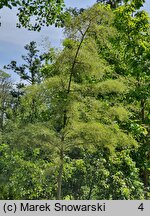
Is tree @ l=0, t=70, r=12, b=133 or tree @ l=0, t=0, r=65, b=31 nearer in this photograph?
tree @ l=0, t=0, r=65, b=31

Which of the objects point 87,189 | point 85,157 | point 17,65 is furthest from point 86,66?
point 17,65

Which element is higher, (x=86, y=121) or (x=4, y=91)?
(x=4, y=91)

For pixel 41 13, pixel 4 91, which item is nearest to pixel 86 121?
pixel 41 13

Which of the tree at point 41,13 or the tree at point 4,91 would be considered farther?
the tree at point 4,91

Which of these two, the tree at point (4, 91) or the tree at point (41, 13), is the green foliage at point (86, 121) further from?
the tree at point (4, 91)

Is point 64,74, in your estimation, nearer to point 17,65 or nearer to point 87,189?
point 87,189

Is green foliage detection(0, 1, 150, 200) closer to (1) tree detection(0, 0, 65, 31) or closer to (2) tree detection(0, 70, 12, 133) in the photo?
(1) tree detection(0, 0, 65, 31)

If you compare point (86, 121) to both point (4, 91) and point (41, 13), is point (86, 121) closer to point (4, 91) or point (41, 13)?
point (41, 13)

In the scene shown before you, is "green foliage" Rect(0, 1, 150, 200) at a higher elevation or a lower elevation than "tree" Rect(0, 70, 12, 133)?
lower

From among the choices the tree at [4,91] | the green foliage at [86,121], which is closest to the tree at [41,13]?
the green foliage at [86,121]

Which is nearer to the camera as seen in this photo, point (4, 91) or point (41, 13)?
point (41, 13)

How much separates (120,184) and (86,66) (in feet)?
5.87

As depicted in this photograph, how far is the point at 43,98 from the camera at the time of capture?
360 cm

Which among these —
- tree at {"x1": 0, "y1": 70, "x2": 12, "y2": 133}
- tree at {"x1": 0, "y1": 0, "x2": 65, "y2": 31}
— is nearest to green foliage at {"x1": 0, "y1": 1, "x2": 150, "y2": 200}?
tree at {"x1": 0, "y1": 0, "x2": 65, "y2": 31}
